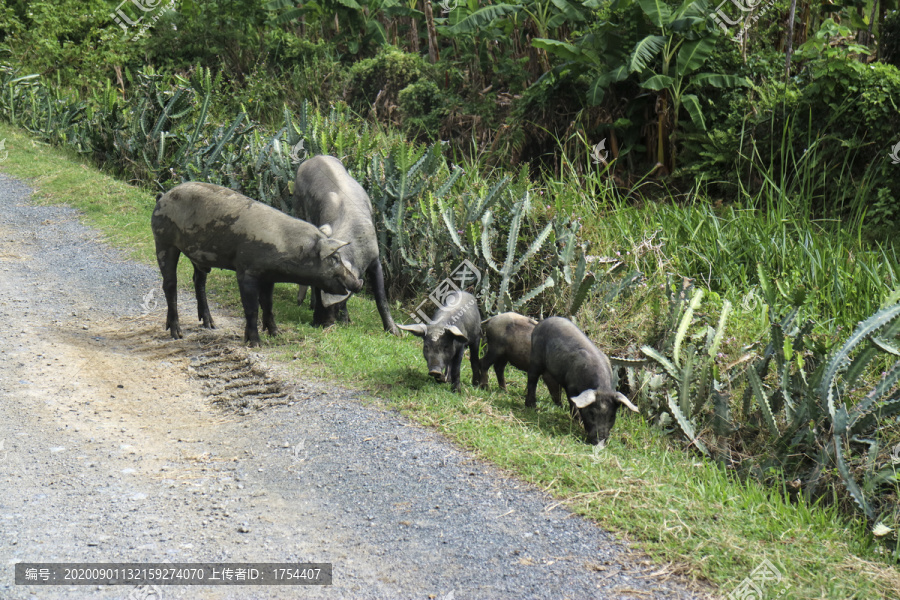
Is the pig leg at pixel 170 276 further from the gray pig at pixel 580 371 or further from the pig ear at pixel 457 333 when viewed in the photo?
the gray pig at pixel 580 371

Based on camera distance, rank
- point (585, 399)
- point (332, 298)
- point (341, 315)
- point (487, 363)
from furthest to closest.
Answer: point (341, 315), point (332, 298), point (487, 363), point (585, 399)

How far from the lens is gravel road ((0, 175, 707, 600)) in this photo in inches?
160

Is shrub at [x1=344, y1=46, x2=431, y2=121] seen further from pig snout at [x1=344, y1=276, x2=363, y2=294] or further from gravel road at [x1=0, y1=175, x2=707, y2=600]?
gravel road at [x1=0, y1=175, x2=707, y2=600]

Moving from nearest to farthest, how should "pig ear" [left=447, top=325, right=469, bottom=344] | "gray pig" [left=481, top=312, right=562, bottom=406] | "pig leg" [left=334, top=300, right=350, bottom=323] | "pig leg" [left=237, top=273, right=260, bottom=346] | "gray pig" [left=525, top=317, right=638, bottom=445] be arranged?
"gray pig" [left=525, top=317, right=638, bottom=445]
"pig ear" [left=447, top=325, right=469, bottom=344]
"gray pig" [left=481, top=312, right=562, bottom=406]
"pig leg" [left=237, top=273, right=260, bottom=346]
"pig leg" [left=334, top=300, right=350, bottom=323]

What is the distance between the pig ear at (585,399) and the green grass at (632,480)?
29cm

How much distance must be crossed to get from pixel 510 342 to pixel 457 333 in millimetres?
679

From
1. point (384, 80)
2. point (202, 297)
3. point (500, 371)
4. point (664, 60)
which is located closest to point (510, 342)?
point (500, 371)

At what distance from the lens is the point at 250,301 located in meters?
7.15

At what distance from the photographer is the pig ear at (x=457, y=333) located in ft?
19.5

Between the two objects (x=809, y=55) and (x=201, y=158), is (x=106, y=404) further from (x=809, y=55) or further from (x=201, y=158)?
(x=809, y=55)

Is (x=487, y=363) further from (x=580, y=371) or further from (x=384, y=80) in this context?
(x=384, y=80)

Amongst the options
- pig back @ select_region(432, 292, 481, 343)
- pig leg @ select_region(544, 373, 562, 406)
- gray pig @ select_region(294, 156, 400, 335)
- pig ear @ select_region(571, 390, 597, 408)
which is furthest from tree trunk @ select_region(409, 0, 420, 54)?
pig ear @ select_region(571, 390, 597, 408)

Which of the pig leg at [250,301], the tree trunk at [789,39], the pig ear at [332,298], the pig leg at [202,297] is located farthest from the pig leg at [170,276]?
the tree trunk at [789,39]

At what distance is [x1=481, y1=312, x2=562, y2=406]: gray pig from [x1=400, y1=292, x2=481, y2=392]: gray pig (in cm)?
11
